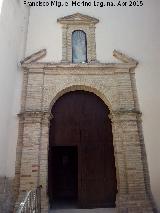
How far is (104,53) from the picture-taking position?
768 cm

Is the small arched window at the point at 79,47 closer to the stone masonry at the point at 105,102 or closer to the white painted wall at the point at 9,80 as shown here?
the stone masonry at the point at 105,102

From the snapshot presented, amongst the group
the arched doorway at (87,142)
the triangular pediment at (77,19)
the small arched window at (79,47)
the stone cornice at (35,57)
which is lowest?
the arched doorway at (87,142)

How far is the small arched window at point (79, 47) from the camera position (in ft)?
25.5

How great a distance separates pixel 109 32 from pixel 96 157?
400 cm

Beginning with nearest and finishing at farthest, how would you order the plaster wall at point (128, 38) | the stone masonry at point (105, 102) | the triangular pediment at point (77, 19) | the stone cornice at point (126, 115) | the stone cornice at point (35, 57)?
the stone masonry at point (105, 102)
the stone cornice at point (126, 115)
the plaster wall at point (128, 38)
the stone cornice at point (35, 57)
the triangular pediment at point (77, 19)

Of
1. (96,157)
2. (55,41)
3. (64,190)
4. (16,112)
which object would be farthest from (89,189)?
(55,41)

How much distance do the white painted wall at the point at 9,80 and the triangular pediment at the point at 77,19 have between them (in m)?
1.44

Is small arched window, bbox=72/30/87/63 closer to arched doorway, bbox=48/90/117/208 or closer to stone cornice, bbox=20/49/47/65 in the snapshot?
stone cornice, bbox=20/49/47/65

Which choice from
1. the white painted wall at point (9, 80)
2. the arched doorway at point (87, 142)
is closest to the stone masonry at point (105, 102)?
the white painted wall at point (9, 80)

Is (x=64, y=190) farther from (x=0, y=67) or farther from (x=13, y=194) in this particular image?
(x=0, y=67)

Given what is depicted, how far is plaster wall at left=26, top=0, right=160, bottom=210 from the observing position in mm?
7047

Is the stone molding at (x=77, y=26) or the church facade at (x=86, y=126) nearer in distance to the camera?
the church facade at (x=86, y=126)

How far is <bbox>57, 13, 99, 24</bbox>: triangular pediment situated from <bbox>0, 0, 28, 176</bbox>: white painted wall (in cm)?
Answer: 144

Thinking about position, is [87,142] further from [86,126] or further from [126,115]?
[126,115]
